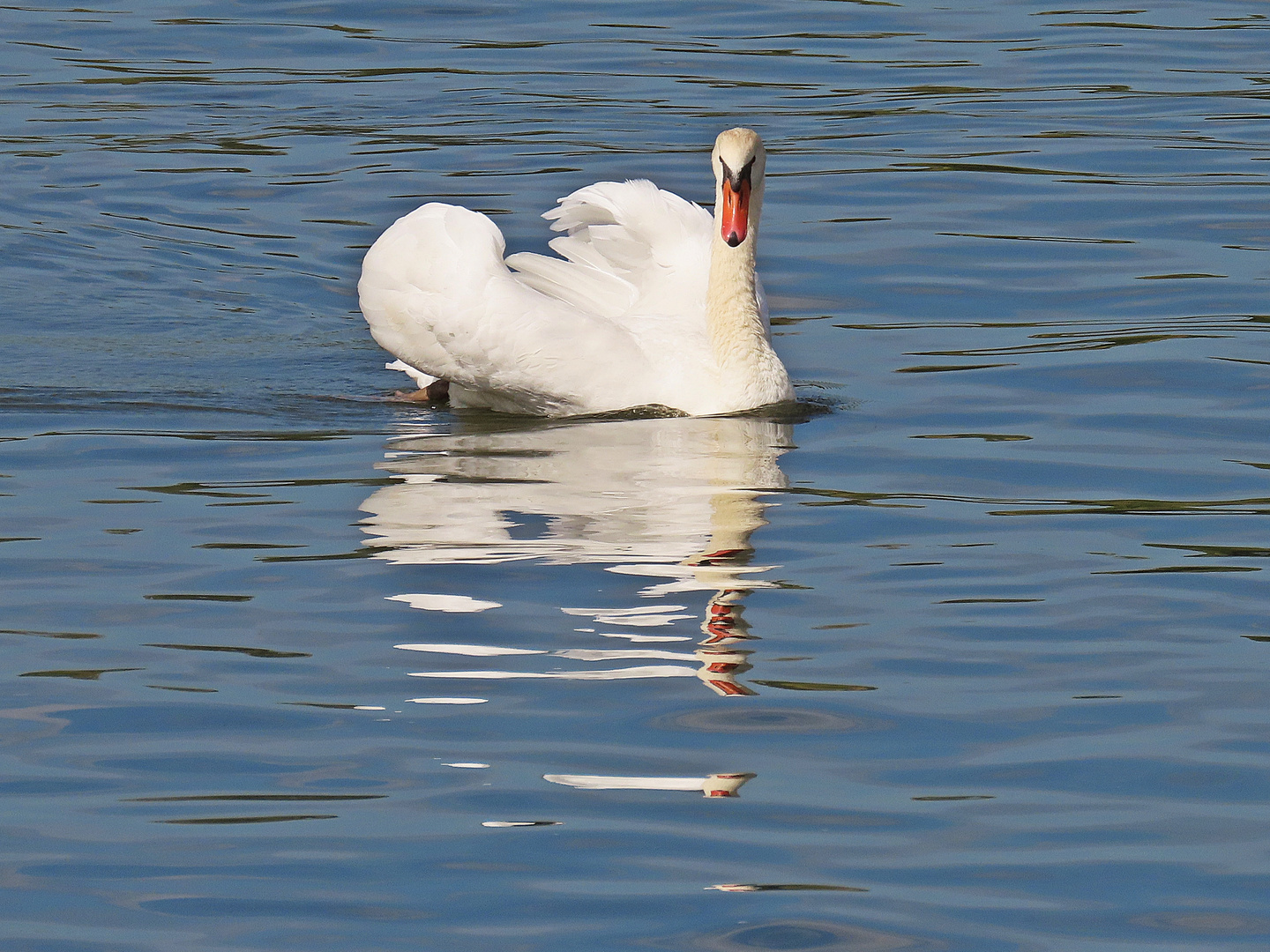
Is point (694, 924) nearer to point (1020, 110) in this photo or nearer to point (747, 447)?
point (747, 447)

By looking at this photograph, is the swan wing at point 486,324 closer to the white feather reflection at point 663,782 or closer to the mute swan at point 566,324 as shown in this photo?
the mute swan at point 566,324

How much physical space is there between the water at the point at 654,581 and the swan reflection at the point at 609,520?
0.09 ft

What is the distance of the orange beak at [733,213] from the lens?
34.2ft

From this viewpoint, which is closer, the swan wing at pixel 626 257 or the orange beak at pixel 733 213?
the orange beak at pixel 733 213

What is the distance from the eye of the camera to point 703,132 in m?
17.5

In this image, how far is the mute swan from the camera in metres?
10.2

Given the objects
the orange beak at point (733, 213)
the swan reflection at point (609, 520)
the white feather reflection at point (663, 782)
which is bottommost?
the white feather reflection at point (663, 782)

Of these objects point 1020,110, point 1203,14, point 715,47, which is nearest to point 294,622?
point 1020,110

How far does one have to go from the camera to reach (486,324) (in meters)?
10.2

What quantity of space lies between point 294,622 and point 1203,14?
16.9 m

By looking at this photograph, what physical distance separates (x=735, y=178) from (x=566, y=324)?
1043mm

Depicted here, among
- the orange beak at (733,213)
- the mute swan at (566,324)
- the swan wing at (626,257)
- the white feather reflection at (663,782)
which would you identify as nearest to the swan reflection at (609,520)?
the mute swan at (566,324)

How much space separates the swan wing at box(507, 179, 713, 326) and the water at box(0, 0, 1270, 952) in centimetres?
83

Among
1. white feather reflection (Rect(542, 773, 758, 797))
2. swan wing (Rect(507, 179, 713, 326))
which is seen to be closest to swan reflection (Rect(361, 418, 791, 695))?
white feather reflection (Rect(542, 773, 758, 797))
